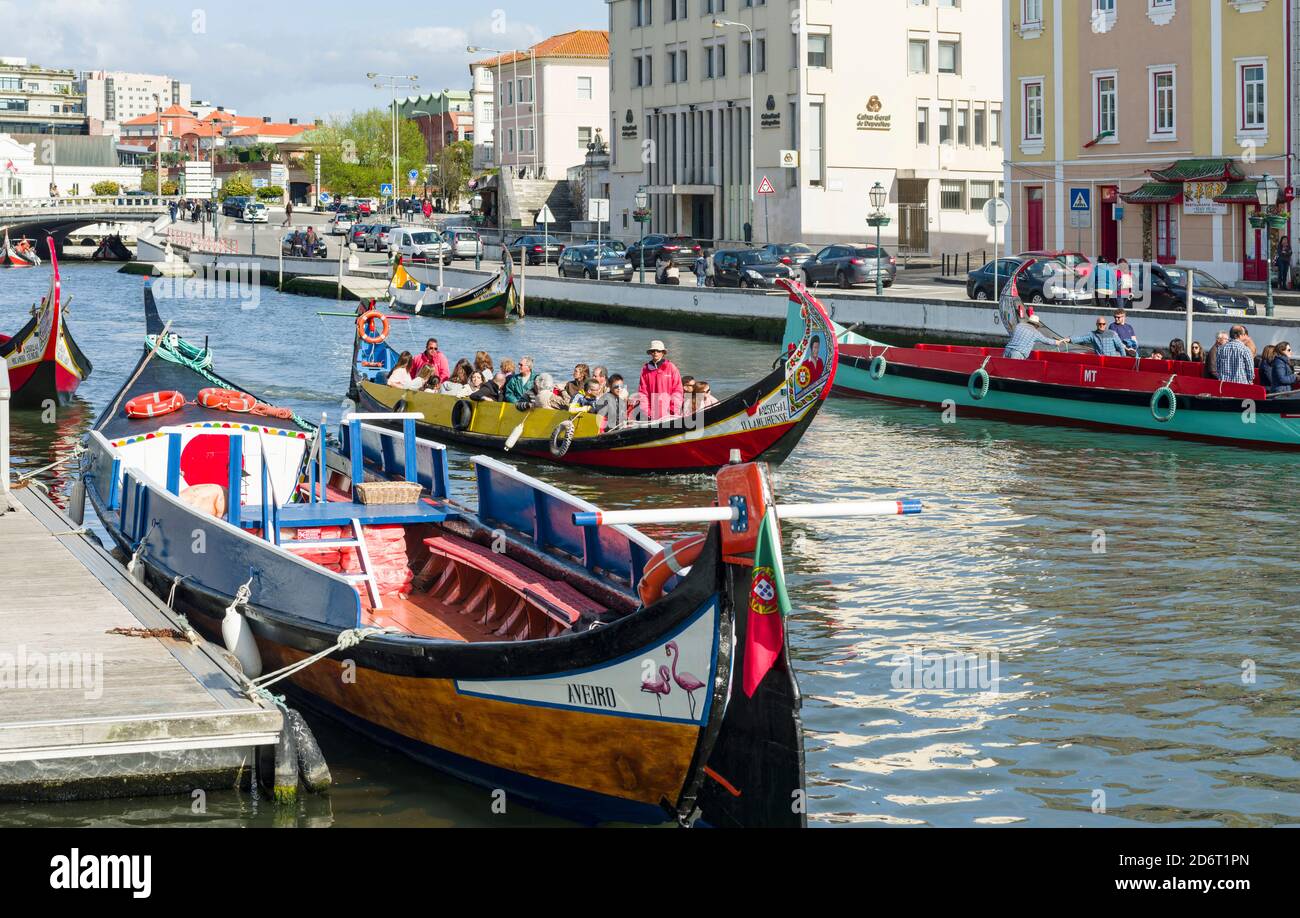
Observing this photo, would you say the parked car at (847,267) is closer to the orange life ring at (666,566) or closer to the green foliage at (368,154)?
the orange life ring at (666,566)

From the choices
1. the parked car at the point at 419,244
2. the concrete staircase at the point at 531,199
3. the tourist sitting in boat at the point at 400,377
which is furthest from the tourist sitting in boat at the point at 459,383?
the concrete staircase at the point at 531,199

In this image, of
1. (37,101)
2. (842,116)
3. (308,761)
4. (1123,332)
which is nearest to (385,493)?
(308,761)

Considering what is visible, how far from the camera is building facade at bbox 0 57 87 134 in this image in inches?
6939

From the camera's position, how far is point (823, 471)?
22.0 m

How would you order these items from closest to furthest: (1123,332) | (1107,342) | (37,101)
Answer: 1. (1107,342)
2. (1123,332)
3. (37,101)

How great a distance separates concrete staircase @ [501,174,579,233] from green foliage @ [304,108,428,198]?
25.0m

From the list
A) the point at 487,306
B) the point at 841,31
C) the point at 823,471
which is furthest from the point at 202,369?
the point at 841,31

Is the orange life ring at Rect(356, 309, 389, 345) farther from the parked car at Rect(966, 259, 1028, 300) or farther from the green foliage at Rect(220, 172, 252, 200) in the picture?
the green foliage at Rect(220, 172, 252, 200)

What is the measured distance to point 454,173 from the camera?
10438cm

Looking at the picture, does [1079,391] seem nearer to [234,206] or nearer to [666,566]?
[666,566]

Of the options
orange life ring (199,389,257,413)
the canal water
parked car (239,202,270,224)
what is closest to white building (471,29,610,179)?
parked car (239,202,270,224)

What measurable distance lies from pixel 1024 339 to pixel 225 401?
14.2m

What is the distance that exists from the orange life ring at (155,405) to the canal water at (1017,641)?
11.5 feet

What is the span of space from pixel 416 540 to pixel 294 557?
231 cm
